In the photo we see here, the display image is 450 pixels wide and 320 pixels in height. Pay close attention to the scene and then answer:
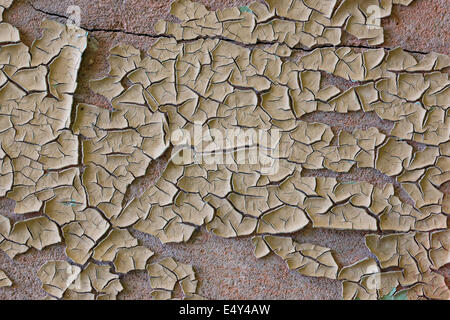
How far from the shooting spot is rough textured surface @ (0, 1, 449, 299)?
123 centimetres

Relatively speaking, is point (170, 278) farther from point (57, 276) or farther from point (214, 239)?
point (57, 276)

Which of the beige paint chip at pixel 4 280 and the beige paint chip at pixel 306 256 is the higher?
the beige paint chip at pixel 306 256

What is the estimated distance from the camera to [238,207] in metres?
1.22

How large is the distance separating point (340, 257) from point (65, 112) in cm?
90

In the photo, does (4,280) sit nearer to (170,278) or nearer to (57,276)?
(57,276)

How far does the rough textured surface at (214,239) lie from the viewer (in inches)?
48.3

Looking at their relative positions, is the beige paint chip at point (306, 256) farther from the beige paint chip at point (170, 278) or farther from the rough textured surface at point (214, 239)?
the beige paint chip at point (170, 278)

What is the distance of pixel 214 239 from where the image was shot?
125 cm

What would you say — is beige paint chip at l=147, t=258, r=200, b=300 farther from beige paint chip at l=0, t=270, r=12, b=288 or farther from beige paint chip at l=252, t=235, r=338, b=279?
beige paint chip at l=0, t=270, r=12, b=288

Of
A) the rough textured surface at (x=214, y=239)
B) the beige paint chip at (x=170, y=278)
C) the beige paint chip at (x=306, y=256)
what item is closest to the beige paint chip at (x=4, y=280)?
the rough textured surface at (x=214, y=239)

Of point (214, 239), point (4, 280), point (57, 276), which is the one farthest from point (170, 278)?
point (4, 280)

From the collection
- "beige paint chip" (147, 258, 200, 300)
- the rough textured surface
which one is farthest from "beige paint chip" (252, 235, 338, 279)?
"beige paint chip" (147, 258, 200, 300)

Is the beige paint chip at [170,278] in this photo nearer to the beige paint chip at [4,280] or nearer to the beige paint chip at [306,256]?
the beige paint chip at [306,256]

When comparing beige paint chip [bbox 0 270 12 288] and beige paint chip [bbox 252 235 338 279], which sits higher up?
beige paint chip [bbox 252 235 338 279]
